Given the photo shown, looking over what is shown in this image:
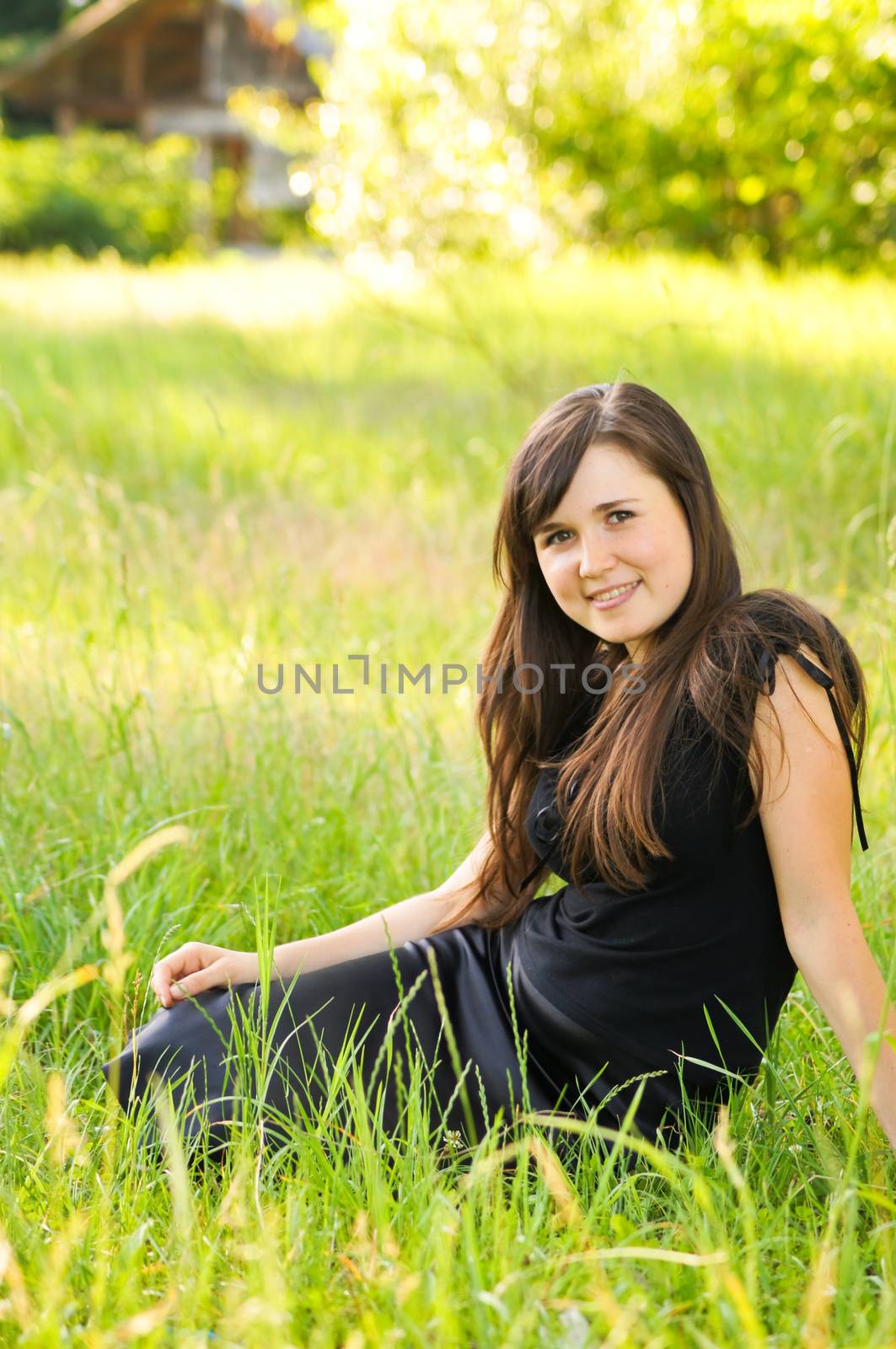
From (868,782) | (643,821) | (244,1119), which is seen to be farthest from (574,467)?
(868,782)

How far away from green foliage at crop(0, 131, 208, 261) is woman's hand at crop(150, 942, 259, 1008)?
16608mm

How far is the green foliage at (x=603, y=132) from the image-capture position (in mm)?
8320

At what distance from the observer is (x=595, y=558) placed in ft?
6.00

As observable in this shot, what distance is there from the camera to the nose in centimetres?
183

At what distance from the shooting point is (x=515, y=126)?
10.1 meters

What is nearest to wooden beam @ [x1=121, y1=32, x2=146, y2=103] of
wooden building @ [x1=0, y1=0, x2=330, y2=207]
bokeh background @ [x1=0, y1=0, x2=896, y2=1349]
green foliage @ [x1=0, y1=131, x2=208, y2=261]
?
wooden building @ [x1=0, y1=0, x2=330, y2=207]

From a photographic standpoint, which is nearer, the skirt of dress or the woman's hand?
the skirt of dress

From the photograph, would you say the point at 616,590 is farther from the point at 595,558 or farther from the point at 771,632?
the point at 771,632

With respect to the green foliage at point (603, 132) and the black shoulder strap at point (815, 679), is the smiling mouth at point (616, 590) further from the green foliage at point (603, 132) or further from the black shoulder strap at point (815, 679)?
the green foliage at point (603, 132)

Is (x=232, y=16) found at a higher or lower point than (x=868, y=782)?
higher

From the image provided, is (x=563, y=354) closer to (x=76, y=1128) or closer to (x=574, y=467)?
(x=574, y=467)

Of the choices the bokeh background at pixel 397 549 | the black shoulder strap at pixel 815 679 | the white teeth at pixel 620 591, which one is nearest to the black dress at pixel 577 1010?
the black shoulder strap at pixel 815 679

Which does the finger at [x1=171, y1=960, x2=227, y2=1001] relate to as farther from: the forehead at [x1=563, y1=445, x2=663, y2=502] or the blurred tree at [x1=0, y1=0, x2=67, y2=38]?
the blurred tree at [x1=0, y1=0, x2=67, y2=38]

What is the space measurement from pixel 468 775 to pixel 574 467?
1.23 m
